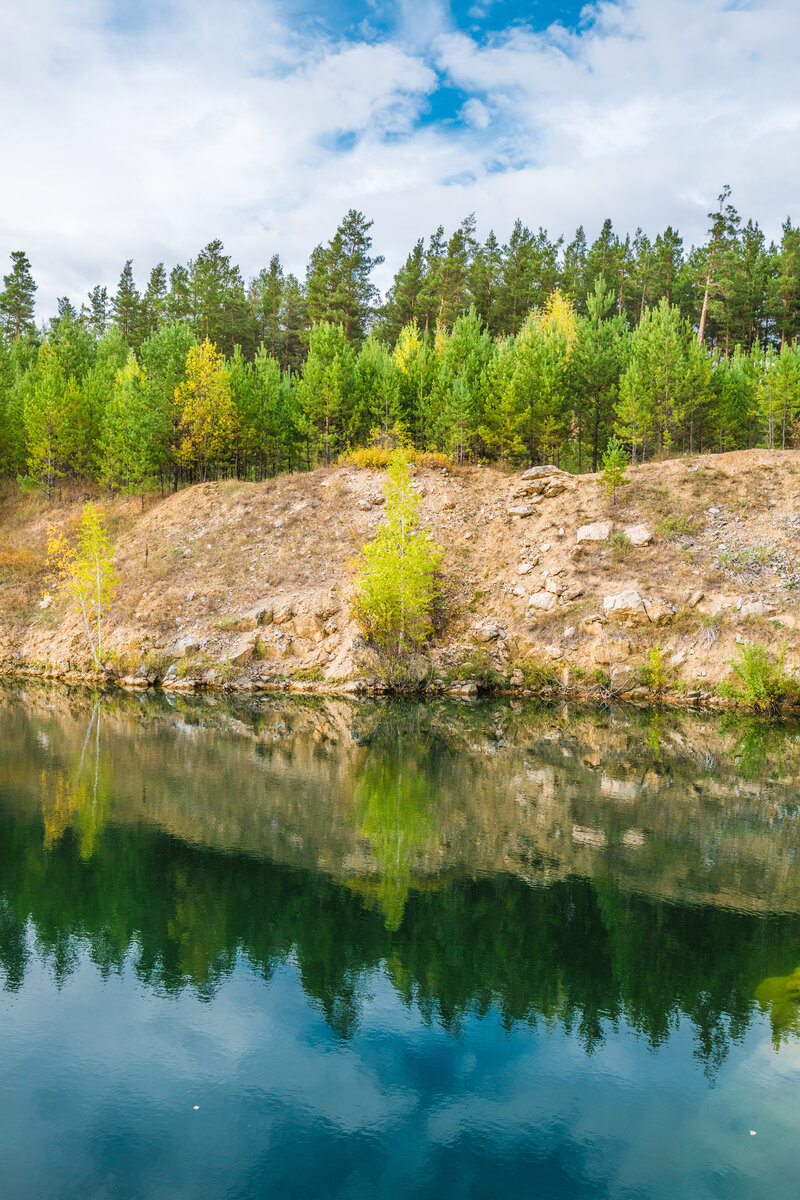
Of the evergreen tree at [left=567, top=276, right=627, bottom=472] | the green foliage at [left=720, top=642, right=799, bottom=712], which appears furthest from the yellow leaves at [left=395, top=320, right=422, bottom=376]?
the green foliage at [left=720, top=642, right=799, bottom=712]

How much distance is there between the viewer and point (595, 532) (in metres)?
41.7

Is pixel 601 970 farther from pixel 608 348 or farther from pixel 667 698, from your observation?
pixel 608 348

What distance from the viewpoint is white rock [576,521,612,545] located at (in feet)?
136

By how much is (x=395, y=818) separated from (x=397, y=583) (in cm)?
1840

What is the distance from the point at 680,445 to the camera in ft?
170

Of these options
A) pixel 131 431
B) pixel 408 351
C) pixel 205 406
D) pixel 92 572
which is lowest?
pixel 92 572

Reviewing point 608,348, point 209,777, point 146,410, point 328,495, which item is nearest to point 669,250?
point 608,348

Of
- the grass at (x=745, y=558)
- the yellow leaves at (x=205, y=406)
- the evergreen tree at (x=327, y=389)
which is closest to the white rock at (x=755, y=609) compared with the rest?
the grass at (x=745, y=558)

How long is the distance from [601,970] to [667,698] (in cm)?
2469

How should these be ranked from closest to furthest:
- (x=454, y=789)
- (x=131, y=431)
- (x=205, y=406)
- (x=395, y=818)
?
(x=395, y=818)
(x=454, y=789)
(x=131, y=431)
(x=205, y=406)

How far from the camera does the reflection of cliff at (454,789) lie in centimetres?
1614

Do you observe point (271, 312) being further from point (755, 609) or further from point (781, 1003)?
point (781, 1003)

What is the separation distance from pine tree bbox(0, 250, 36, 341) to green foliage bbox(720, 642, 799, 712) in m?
71.9

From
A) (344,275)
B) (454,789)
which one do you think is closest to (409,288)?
(344,275)
